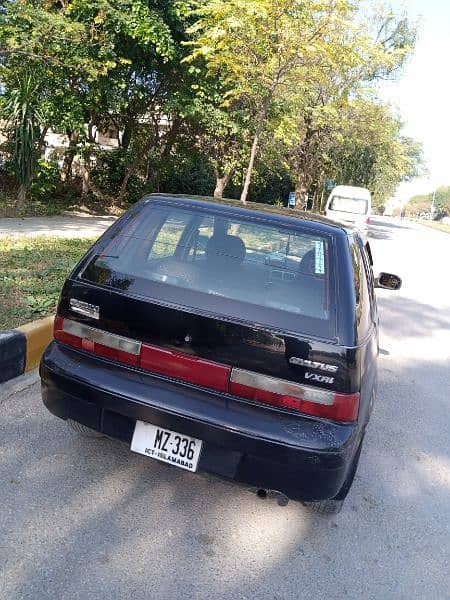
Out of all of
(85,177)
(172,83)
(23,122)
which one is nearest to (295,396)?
(23,122)

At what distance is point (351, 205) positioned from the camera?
19766mm

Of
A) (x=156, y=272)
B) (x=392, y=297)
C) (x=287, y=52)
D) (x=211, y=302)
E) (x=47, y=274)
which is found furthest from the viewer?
(x=287, y=52)

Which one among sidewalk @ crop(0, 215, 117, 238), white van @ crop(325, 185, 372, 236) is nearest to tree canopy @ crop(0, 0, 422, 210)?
sidewalk @ crop(0, 215, 117, 238)

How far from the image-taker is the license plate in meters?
2.57

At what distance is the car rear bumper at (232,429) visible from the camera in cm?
243

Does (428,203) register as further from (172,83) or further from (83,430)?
(83,430)

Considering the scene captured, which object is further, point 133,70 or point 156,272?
point 133,70

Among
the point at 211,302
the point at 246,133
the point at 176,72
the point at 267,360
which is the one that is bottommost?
the point at 267,360

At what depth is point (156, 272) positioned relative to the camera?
2926mm

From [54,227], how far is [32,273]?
5.25 m

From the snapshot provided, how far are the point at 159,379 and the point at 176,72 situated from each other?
14867 millimetres

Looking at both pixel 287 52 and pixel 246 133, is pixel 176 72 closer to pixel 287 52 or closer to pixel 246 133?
pixel 246 133

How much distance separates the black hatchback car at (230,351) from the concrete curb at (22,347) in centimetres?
122

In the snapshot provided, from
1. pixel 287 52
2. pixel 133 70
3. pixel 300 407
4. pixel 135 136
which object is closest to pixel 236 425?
pixel 300 407
